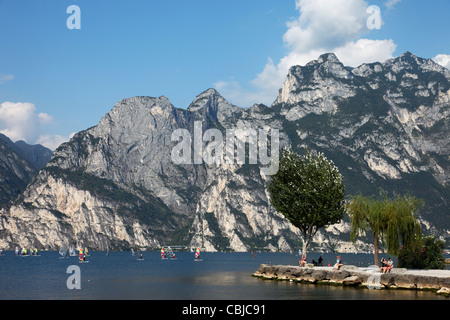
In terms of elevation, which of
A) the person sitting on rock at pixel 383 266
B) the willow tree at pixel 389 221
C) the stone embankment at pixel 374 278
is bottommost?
the stone embankment at pixel 374 278

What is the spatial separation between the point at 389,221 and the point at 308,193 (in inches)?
501

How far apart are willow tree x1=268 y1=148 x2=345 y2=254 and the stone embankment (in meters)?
6.31

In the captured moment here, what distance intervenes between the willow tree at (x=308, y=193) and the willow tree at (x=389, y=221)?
5.36 metres

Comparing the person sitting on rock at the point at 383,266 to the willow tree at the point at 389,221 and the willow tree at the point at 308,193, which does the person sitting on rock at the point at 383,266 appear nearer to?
the willow tree at the point at 389,221

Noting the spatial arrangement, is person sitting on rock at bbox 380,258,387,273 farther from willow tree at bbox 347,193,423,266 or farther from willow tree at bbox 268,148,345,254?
willow tree at bbox 268,148,345,254

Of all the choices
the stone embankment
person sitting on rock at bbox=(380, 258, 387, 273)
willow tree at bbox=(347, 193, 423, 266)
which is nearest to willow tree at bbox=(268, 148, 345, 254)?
willow tree at bbox=(347, 193, 423, 266)

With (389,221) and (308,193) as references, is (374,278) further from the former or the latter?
(308,193)

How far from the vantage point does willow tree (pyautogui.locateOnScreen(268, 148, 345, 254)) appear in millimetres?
69188

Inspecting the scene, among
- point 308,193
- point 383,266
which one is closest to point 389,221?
point 383,266

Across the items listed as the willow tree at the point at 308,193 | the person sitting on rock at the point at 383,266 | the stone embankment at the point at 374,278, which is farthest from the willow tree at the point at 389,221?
the willow tree at the point at 308,193

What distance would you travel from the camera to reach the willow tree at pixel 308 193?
69.2 m
